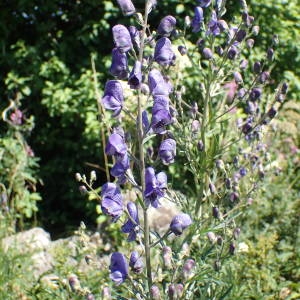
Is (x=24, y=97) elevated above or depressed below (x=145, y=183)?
above

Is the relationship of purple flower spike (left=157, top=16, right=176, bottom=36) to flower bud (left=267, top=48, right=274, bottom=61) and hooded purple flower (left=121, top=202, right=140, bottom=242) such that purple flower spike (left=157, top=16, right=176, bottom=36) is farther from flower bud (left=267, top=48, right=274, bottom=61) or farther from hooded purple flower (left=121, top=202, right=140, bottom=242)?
flower bud (left=267, top=48, right=274, bottom=61)

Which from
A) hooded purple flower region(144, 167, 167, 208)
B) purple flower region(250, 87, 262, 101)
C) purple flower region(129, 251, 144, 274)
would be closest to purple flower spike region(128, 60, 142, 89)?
hooded purple flower region(144, 167, 167, 208)

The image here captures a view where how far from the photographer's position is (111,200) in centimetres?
194

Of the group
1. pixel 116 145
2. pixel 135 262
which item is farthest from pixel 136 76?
pixel 135 262

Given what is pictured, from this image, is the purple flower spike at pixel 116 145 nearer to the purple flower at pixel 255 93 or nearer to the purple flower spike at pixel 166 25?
the purple flower spike at pixel 166 25

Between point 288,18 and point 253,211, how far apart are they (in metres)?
2.98

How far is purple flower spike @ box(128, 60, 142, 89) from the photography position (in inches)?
71.2

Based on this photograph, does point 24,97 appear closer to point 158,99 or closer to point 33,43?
point 33,43

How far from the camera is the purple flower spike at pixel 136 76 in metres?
1.81

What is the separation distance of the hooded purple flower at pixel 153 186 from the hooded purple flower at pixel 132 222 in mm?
93

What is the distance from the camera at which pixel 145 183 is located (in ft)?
6.34

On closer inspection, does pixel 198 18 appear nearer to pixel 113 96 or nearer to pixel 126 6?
pixel 126 6

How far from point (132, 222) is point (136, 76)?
0.63 m

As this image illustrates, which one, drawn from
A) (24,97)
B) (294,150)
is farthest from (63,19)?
(294,150)
